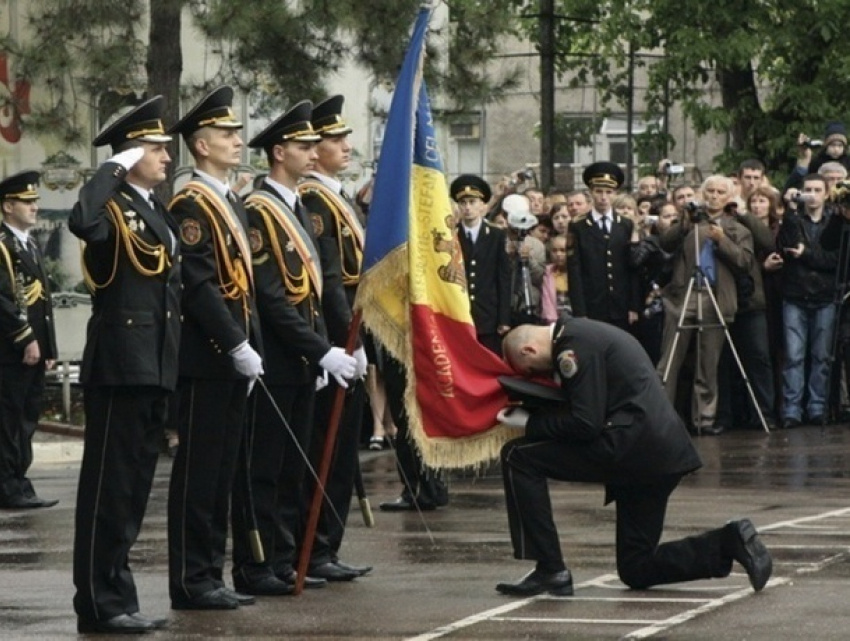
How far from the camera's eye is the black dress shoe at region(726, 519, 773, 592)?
1048 cm

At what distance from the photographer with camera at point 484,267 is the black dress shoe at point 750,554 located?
7096mm

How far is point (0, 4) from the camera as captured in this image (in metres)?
22.2

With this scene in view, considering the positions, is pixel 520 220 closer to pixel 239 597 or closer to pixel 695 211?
pixel 695 211

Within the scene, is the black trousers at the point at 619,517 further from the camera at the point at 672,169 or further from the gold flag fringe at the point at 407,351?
the camera at the point at 672,169

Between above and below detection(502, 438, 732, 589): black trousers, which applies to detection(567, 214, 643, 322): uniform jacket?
above

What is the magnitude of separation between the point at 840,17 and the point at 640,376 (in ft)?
70.4

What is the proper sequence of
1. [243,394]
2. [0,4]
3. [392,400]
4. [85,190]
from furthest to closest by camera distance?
[0,4] → [392,400] → [243,394] → [85,190]

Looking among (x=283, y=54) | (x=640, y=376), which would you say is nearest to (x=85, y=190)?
(x=640, y=376)

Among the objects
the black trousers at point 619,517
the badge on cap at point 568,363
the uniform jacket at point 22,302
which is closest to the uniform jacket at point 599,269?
the uniform jacket at point 22,302

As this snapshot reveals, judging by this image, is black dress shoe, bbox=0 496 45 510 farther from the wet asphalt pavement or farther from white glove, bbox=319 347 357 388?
white glove, bbox=319 347 357 388

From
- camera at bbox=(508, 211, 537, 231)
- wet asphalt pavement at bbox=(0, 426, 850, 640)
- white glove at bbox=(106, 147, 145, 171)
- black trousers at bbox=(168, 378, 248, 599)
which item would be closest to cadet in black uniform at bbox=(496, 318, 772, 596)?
wet asphalt pavement at bbox=(0, 426, 850, 640)

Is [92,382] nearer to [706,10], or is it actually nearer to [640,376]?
[640,376]

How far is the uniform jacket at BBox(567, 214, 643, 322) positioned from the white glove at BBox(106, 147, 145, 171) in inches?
375

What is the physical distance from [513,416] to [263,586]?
52.9 inches
